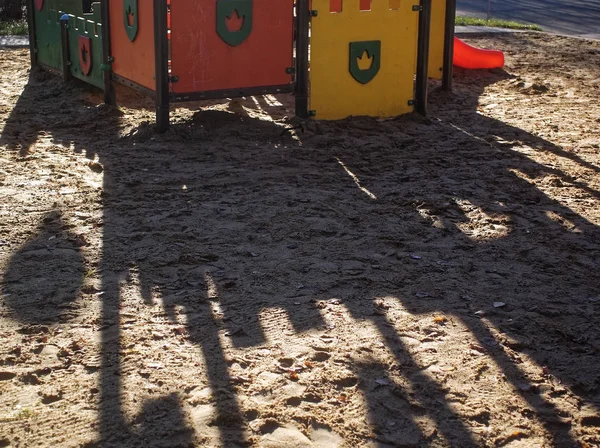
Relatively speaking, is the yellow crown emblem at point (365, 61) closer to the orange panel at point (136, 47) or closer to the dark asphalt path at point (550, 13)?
the orange panel at point (136, 47)

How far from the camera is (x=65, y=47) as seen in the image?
29.3 feet

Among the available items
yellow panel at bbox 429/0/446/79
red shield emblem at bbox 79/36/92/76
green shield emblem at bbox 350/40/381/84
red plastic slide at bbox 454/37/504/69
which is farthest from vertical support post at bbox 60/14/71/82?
red plastic slide at bbox 454/37/504/69

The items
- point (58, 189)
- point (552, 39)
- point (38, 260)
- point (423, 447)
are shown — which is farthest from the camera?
point (552, 39)

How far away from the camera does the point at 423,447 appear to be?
275 centimetres

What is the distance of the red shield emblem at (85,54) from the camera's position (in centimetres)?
838

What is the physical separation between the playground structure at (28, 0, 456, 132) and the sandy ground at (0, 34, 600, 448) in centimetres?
38

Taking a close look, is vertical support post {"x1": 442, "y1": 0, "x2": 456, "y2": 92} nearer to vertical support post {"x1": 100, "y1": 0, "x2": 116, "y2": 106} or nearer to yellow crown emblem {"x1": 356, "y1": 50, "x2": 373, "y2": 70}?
yellow crown emblem {"x1": 356, "y1": 50, "x2": 373, "y2": 70}

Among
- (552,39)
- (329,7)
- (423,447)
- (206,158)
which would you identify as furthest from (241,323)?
(552,39)

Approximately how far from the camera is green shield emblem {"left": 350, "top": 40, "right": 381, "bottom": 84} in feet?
24.8

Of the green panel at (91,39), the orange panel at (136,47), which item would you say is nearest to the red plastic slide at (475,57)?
the green panel at (91,39)

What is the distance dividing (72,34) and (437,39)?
3754 mm

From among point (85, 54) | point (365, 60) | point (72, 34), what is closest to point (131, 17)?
point (85, 54)

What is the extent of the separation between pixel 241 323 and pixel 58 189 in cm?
237

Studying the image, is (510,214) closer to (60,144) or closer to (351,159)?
(351,159)
